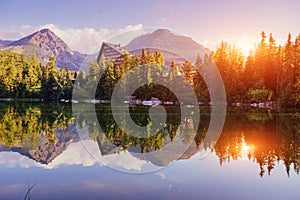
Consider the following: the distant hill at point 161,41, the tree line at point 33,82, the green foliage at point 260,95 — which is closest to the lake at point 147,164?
the distant hill at point 161,41

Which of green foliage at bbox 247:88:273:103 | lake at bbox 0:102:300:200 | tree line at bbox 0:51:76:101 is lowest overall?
lake at bbox 0:102:300:200

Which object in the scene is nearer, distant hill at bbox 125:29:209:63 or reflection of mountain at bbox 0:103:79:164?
reflection of mountain at bbox 0:103:79:164

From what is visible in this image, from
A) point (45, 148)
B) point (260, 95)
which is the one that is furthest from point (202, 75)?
point (45, 148)

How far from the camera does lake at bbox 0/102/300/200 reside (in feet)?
21.2

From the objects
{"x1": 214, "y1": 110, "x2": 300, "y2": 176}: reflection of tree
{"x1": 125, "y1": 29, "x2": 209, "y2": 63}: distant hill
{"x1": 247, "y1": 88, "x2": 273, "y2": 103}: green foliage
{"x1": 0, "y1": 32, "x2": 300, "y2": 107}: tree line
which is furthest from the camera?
{"x1": 247, "y1": 88, "x2": 273, "y2": 103}: green foliage

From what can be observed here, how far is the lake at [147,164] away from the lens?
646 cm

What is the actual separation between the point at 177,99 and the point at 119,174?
1293 inches

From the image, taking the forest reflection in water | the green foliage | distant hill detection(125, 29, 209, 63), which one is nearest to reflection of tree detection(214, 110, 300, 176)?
the forest reflection in water

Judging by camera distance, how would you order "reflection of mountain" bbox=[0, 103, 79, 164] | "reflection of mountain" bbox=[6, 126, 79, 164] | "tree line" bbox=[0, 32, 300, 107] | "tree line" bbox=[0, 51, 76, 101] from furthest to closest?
"tree line" bbox=[0, 51, 76, 101], "tree line" bbox=[0, 32, 300, 107], "reflection of mountain" bbox=[0, 103, 79, 164], "reflection of mountain" bbox=[6, 126, 79, 164]

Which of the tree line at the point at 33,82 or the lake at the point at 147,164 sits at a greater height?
the tree line at the point at 33,82

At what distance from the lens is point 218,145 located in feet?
37.7

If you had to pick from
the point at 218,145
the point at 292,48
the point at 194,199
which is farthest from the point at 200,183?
the point at 292,48

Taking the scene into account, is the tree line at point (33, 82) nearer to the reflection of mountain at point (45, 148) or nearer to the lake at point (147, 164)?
the lake at point (147, 164)

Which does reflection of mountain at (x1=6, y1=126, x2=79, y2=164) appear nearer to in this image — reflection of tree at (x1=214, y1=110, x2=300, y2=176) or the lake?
the lake
